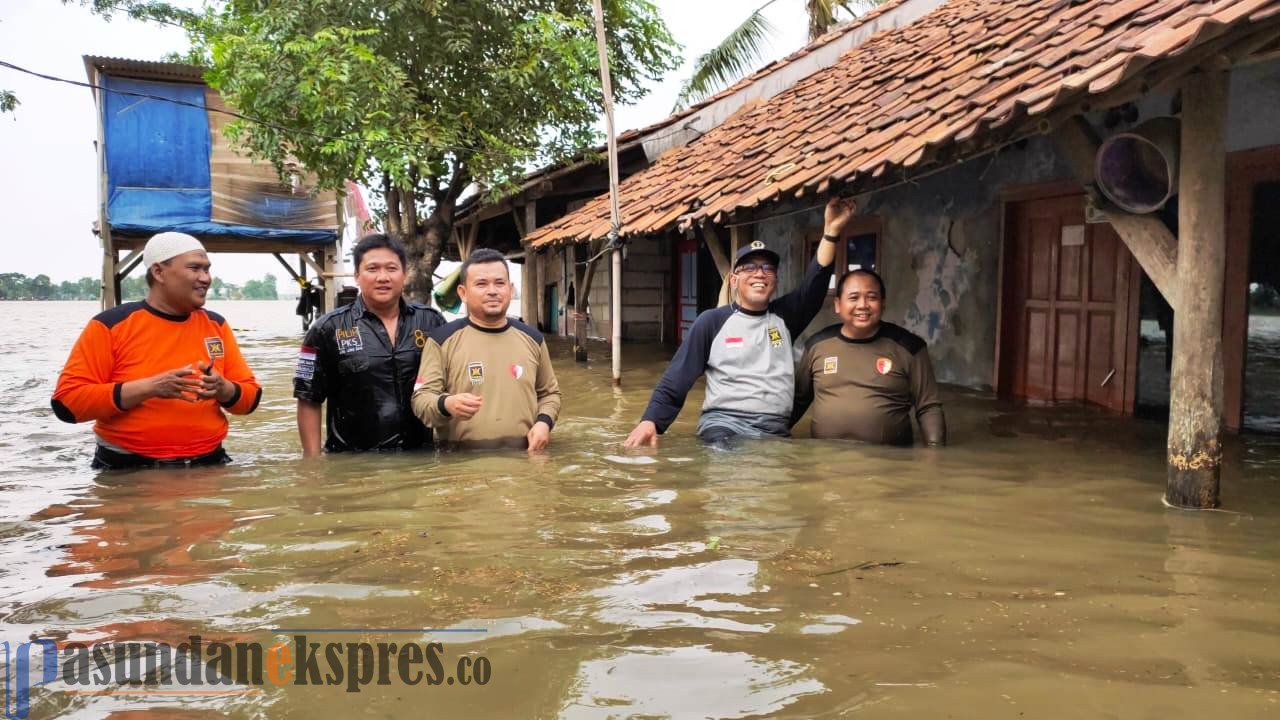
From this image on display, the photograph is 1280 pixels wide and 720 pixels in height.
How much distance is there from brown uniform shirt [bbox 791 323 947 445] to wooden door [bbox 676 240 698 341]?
10521 mm

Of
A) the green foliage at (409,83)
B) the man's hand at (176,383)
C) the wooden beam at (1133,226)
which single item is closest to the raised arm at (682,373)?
the wooden beam at (1133,226)

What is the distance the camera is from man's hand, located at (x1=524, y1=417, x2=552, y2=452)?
4.94 meters

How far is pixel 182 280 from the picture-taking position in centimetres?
432

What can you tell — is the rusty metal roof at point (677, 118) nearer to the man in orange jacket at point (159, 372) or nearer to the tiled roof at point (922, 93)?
the tiled roof at point (922, 93)

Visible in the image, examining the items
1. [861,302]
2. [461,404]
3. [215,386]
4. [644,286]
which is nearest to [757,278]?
[861,302]

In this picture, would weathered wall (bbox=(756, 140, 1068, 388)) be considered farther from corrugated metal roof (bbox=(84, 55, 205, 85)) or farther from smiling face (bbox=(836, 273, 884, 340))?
corrugated metal roof (bbox=(84, 55, 205, 85))

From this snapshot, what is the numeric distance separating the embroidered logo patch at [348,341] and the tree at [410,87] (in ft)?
30.1

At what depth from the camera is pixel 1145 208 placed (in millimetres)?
4309

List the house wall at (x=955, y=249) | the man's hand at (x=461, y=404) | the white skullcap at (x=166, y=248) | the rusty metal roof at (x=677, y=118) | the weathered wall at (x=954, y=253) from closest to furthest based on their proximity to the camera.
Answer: the white skullcap at (x=166, y=248) < the man's hand at (x=461, y=404) < the house wall at (x=955, y=249) < the weathered wall at (x=954, y=253) < the rusty metal roof at (x=677, y=118)

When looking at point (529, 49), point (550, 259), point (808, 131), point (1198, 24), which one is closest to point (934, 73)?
point (808, 131)

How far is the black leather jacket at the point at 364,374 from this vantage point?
15.6 feet

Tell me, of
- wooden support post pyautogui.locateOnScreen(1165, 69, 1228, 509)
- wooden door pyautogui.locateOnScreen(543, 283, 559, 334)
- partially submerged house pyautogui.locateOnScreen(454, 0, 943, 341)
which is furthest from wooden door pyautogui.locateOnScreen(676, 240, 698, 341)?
wooden support post pyautogui.locateOnScreen(1165, 69, 1228, 509)

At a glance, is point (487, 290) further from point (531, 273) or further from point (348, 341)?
point (531, 273)

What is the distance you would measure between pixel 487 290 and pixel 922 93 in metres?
3.68
